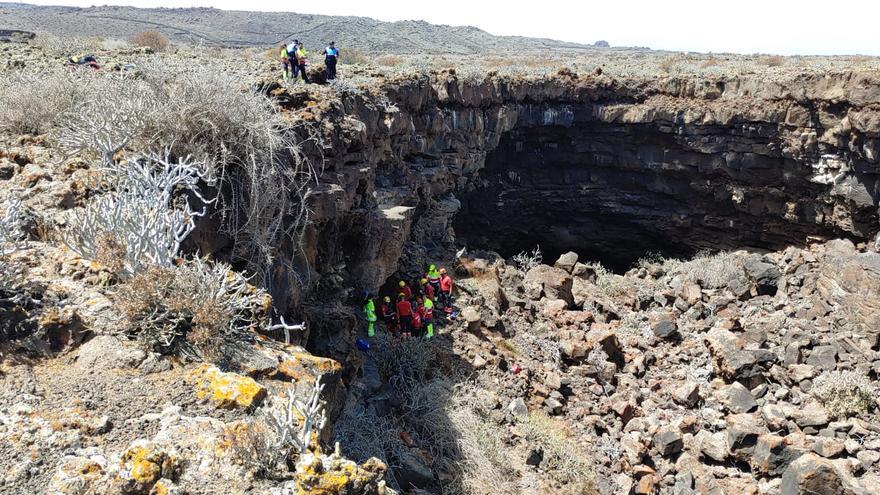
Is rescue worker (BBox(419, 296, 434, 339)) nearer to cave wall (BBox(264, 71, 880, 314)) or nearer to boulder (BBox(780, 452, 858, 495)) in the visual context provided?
cave wall (BBox(264, 71, 880, 314))

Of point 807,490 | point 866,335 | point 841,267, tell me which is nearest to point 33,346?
point 807,490

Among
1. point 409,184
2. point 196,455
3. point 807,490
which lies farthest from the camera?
point 409,184

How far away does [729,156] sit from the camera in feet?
49.4

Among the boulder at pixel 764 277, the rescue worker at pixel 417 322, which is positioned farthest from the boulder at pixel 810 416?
the rescue worker at pixel 417 322

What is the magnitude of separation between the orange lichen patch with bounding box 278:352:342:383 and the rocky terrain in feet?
0.09

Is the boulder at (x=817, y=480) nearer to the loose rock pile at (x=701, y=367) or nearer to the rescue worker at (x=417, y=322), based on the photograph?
the loose rock pile at (x=701, y=367)

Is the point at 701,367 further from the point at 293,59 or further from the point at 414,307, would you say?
the point at 293,59

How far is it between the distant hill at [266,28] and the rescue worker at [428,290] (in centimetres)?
2890

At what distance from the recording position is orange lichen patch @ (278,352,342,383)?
11.4 ft

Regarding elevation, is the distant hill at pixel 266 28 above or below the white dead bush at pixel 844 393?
above

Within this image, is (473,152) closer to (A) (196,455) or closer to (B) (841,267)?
(B) (841,267)

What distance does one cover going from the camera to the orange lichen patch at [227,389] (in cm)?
302

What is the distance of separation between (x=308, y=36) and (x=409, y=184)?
3695 centimetres

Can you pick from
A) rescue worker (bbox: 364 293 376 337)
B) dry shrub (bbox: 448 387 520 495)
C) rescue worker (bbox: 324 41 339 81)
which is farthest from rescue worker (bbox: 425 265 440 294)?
rescue worker (bbox: 324 41 339 81)
